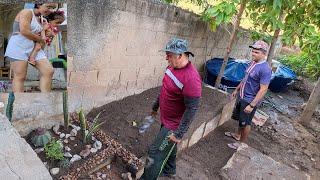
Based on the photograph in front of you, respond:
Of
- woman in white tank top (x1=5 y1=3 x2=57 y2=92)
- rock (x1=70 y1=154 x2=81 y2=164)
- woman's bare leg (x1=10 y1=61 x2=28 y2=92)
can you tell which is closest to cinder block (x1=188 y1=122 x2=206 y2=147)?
rock (x1=70 y1=154 x2=81 y2=164)

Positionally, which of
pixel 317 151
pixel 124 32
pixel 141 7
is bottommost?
pixel 317 151

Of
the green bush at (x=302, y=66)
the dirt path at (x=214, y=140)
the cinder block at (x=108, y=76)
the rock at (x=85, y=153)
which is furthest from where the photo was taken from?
the green bush at (x=302, y=66)

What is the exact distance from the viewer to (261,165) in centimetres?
485

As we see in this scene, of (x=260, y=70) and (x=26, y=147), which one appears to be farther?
(x=260, y=70)

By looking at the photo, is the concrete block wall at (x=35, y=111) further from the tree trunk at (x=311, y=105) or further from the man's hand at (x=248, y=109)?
the tree trunk at (x=311, y=105)

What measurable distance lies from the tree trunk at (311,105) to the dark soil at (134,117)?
2458 millimetres

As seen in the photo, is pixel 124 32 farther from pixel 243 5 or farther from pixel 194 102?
pixel 243 5

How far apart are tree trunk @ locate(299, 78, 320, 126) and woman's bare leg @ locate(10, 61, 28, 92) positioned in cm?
591

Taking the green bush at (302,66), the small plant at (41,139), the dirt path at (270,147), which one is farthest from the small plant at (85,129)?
the green bush at (302,66)

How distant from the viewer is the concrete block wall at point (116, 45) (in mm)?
3936

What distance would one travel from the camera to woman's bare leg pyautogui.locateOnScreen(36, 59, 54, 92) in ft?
11.2

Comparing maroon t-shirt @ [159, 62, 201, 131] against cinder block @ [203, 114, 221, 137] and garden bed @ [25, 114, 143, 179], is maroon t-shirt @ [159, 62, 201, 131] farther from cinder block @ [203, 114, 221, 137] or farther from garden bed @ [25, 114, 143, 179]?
cinder block @ [203, 114, 221, 137]

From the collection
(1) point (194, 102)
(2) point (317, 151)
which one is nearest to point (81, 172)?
(1) point (194, 102)

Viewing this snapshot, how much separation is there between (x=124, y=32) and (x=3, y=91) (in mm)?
1788
